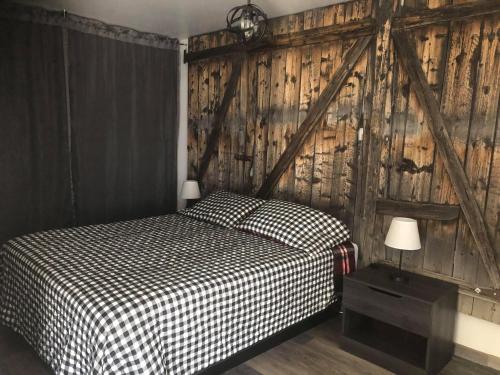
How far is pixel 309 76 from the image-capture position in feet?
10.3

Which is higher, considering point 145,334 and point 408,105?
point 408,105

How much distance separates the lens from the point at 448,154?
2.40 meters

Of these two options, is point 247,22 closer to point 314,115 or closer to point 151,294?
point 314,115

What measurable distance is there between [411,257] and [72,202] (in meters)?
2.97

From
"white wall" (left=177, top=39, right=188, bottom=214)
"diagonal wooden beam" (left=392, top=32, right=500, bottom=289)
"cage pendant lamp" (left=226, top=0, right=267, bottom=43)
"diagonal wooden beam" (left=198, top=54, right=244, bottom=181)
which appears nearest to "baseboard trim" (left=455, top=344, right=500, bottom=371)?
"diagonal wooden beam" (left=392, top=32, right=500, bottom=289)

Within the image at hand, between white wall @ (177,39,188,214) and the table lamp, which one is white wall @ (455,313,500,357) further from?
white wall @ (177,39,188,214)

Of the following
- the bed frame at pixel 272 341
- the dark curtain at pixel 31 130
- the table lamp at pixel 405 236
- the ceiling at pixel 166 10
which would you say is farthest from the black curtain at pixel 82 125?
the table lamp at pixel 405 236

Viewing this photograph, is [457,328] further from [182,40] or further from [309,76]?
[182,40]

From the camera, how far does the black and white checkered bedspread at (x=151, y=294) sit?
1677mm

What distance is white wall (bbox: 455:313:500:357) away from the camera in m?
2.34

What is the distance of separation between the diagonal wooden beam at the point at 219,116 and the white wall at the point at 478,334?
2679 millimetres

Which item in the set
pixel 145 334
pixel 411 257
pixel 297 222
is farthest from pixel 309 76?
pixel 145 334

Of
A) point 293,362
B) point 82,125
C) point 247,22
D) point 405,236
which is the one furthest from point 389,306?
point 82,125

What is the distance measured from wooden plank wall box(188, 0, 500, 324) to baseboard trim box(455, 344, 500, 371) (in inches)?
9.5
